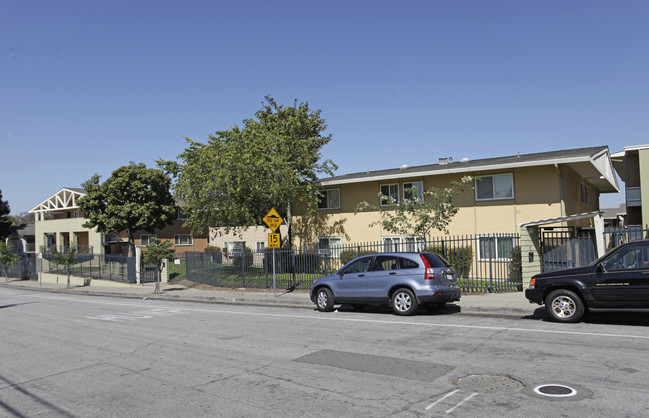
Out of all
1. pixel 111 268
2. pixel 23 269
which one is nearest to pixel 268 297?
pixel 111 268

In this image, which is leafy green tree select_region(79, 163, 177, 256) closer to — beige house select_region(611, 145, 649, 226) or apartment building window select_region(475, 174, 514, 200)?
apartment building window select_region(475, 174, 514, 200)

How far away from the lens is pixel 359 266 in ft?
43.5

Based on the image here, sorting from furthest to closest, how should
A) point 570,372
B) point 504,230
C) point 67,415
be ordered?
point 504,230, point 570,372, point 67,415

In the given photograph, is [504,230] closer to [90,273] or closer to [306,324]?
[306,324]

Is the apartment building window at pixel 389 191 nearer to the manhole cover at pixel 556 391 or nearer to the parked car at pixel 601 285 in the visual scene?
the parked car at pixel 601 285

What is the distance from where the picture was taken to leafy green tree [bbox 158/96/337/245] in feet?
78.3

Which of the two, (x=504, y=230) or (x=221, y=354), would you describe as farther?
(x=504, y=230)

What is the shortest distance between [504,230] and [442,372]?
16110 mm

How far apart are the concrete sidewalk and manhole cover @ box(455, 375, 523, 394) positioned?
5863 millimetres

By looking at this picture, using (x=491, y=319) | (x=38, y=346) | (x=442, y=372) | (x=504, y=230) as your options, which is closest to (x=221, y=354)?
(x=442, y=372)

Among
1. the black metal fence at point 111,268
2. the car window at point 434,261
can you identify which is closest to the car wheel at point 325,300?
the car window at point 434,261

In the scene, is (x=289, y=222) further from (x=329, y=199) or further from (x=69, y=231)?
(x=69, y=231)

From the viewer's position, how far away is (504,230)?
2134 centimetres

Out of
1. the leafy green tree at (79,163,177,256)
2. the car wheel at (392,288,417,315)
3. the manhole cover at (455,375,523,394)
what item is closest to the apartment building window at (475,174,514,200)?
the car wheel at (392,288,417,315)
